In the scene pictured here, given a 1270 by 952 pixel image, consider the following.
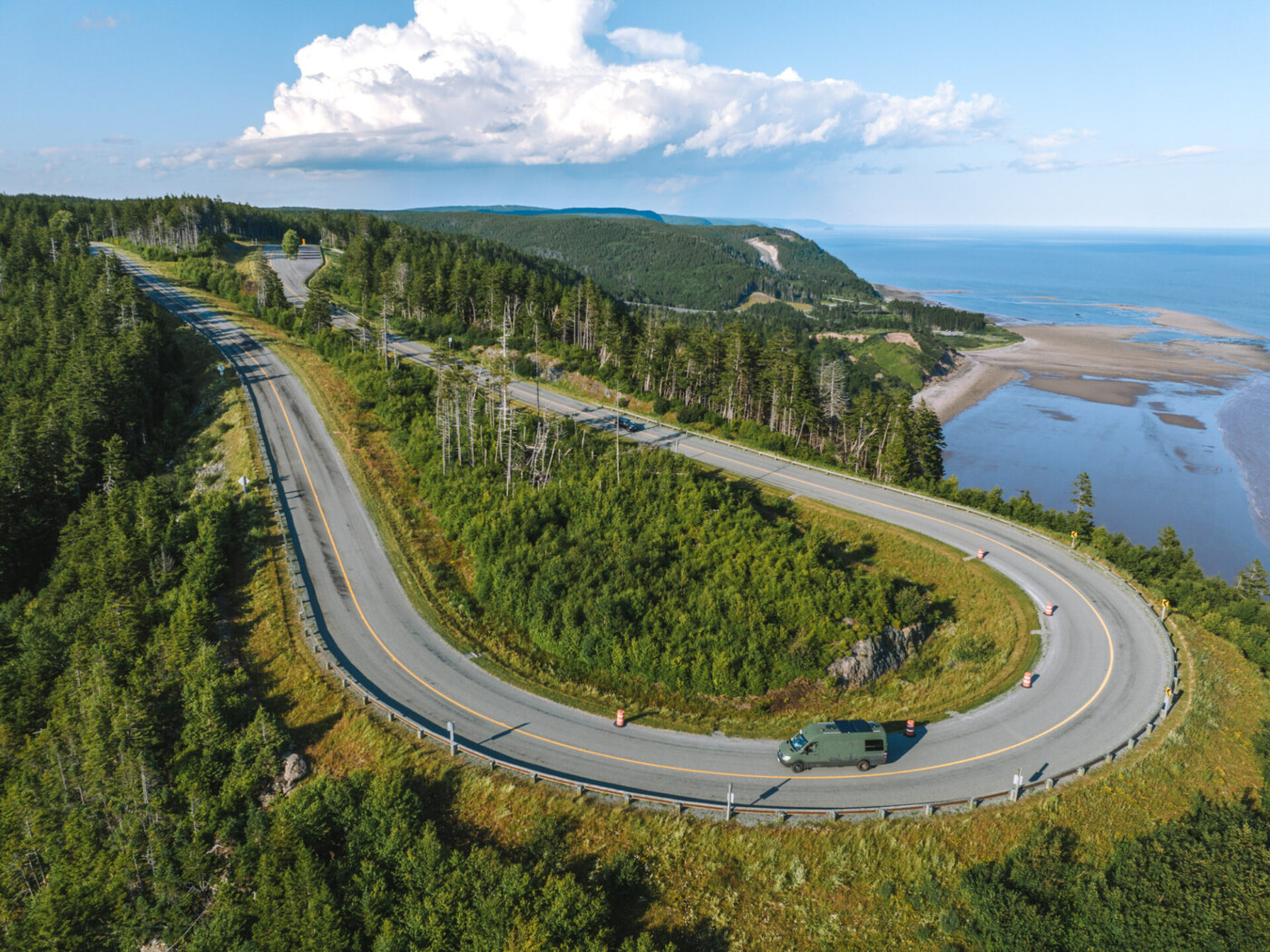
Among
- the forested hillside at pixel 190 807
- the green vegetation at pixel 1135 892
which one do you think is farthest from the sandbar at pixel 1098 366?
the forested hillside at pixel 190 807

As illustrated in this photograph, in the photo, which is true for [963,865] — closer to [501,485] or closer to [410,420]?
[501,485]

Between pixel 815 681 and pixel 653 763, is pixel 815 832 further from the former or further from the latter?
pixel 815 681

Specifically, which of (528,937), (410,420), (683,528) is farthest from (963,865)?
(410,420)

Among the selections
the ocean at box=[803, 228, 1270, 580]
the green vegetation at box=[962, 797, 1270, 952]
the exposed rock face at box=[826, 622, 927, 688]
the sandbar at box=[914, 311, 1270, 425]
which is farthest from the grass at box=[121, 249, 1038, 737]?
the sandbar at box=[914, 311, 1270, 425]

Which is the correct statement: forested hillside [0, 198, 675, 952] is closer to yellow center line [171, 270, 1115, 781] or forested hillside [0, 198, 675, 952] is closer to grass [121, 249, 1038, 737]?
yellow center line [171, 270, 1115, 781]

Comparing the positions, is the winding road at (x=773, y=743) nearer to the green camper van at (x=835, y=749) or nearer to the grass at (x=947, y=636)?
the green camper van at (x=835, y=749)

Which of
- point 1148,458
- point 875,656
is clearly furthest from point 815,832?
point 1148,458
